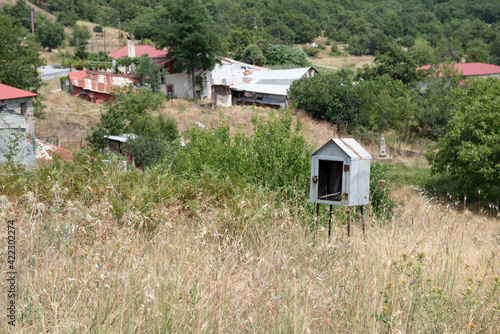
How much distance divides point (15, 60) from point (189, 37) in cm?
1548

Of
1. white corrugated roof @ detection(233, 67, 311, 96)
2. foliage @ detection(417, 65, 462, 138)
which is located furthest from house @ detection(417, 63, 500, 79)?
white corrugated roof @ detection(233, 67, 311, 96)

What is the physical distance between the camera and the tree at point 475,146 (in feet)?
58.2

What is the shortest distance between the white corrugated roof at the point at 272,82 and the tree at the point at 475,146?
18330mm

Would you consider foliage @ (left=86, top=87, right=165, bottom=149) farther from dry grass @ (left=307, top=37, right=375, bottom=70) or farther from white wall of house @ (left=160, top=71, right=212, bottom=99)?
dry grass @ (left=307, top=37, right=375, bottom=70)

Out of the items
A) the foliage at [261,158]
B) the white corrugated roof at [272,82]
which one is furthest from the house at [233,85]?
the foliage at [261,158]

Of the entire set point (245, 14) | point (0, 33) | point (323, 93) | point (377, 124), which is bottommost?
point (377, 124)

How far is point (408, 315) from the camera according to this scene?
2.22 metres

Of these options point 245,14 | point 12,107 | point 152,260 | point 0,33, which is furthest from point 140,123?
point 245,14

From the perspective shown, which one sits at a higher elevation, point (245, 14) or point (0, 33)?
point (245, 14)

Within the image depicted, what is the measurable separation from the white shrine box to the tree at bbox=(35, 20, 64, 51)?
6489cm

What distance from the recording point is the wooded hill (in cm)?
7531

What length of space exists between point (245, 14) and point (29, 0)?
45.5 m

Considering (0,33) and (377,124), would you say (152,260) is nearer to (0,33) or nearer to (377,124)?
(0,33)

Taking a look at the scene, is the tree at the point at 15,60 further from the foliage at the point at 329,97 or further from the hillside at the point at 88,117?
the foliage at the point at 329,97
